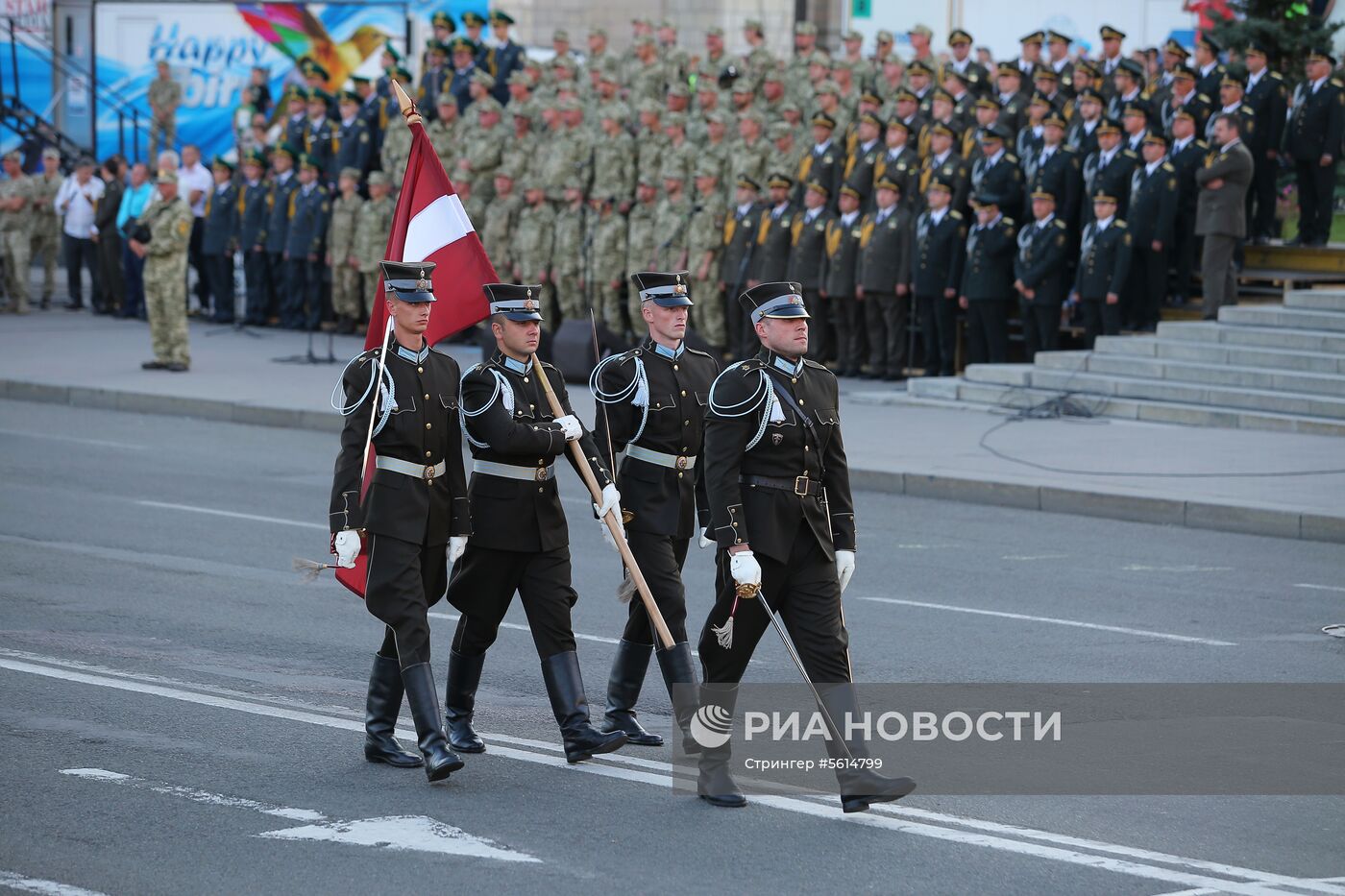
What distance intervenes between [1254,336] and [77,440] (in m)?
11.8

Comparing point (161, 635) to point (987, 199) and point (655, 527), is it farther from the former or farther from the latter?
point (987, 199)

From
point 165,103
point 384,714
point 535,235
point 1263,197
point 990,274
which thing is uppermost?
point 165,103

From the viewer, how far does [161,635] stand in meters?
10.2

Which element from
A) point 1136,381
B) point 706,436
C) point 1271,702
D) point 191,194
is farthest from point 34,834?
point 191,194

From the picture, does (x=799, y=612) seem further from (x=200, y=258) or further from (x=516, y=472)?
(x=200, y=258)

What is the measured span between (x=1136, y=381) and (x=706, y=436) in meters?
13.1

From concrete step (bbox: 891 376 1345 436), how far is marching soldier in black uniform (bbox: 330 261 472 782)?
12.4m

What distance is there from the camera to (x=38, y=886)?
6305mm

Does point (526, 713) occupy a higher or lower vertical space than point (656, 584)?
lower

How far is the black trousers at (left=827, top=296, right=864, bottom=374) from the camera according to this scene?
76.3ft

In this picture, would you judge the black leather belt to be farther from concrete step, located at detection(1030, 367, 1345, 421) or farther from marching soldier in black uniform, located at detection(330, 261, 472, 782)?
concrete step, located at detection(1030, 367, 1345, 421)

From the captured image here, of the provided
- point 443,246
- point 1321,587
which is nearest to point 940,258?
point 1321,587

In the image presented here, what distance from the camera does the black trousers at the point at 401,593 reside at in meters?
7.79

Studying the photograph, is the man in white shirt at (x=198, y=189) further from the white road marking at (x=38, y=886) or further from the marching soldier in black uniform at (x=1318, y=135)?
the white road marking at (x=38, y=886)
